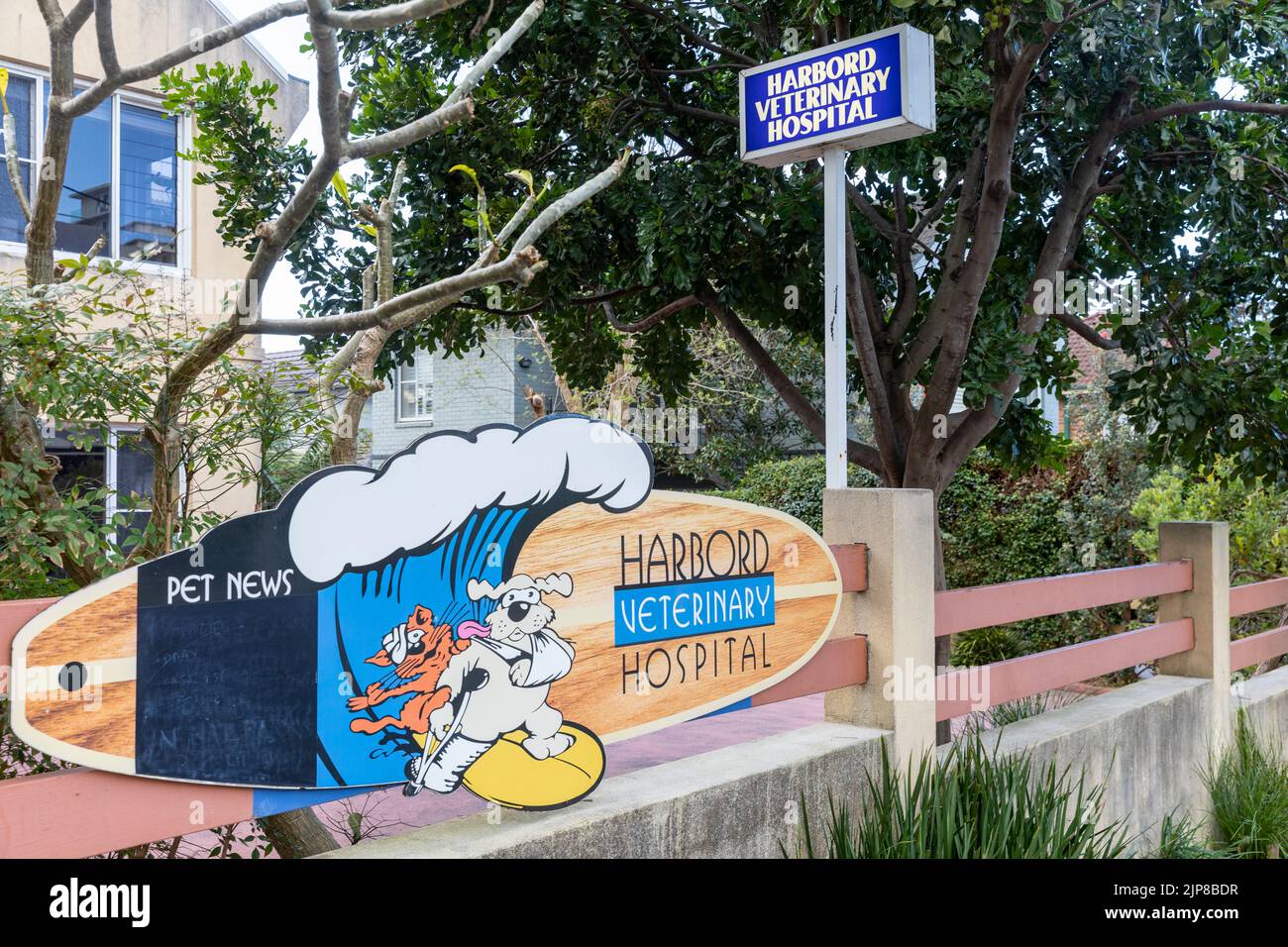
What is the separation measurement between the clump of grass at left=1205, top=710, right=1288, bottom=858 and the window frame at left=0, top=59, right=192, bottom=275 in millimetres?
8902

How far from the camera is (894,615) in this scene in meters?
4.51

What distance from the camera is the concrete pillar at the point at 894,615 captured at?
4520mm

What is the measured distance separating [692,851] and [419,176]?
16.0ft

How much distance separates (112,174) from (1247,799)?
412 inches

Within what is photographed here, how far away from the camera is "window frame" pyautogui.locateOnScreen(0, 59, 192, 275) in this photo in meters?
9.86

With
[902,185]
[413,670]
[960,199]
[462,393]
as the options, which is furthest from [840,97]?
[462,393]

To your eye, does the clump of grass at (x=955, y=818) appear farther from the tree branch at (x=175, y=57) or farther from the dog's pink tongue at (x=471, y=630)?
the tree branch at (x=175, y=57)

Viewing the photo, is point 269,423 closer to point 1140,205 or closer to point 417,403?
point 1140,205

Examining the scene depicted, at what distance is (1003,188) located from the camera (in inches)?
246

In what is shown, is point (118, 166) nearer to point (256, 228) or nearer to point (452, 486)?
point (256, 228)

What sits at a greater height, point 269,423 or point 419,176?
point 419,176

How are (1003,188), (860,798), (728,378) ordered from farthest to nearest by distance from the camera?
1. (728,378)
2. (1003,188)
3. (860,798)
